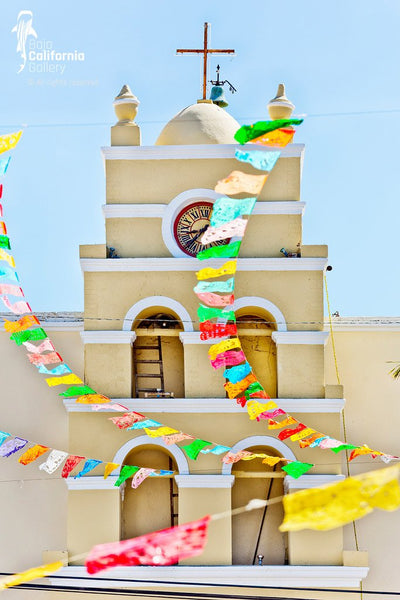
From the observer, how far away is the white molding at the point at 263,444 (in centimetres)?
1869

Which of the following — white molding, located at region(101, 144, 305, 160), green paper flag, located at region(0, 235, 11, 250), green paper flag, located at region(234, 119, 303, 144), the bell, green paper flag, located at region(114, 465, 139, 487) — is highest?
the bell

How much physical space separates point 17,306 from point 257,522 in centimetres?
479

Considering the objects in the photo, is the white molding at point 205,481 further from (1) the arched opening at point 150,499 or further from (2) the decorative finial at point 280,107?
(2) the decorative finial at point 280,107

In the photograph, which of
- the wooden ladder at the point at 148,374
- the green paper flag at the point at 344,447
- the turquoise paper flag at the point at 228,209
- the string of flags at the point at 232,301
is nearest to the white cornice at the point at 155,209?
the string of flags at the point at 232,301

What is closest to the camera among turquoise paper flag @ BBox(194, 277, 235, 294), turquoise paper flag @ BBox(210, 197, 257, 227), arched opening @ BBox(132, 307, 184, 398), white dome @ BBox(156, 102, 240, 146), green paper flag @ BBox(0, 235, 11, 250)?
turquoise paper flag @ BBox(210, 197, 257, 227)

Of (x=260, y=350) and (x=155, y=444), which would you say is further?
(x=260, y=350)

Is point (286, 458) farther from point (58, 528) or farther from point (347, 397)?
point (58, 528)

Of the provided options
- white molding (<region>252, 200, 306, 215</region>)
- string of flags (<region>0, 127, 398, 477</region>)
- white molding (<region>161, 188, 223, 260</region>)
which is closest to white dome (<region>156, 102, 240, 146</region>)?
white molding (<region>161, 188, 223, 260</region>)

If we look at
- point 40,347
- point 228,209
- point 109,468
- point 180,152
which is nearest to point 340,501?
point 228,209

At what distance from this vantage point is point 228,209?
16.9 metres

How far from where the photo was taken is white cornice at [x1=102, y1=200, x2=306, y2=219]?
19188mm

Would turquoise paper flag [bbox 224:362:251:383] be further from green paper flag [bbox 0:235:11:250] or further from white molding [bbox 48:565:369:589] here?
green paper flag [bbox 0:235:11:250]

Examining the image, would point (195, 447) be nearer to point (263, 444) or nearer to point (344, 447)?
point (263, 444)

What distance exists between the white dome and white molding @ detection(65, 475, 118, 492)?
5108mm
